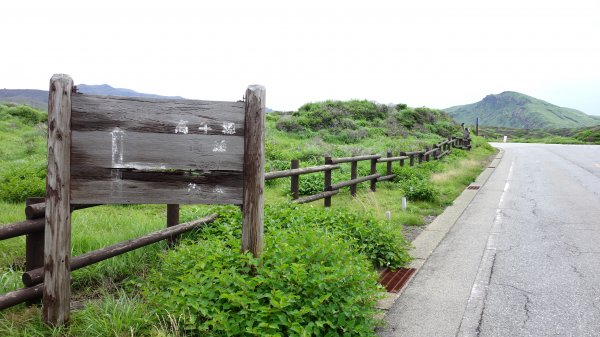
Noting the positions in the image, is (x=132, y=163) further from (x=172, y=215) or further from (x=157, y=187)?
(x=172, y=215)

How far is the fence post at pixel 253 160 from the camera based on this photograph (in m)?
3.62

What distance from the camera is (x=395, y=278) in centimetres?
520

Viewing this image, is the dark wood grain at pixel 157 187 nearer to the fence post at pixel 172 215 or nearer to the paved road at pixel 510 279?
the fence post at pixel 172 215

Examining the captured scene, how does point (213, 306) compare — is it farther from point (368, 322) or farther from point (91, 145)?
point (91, 145)

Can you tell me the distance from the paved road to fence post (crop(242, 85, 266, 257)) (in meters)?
1.49

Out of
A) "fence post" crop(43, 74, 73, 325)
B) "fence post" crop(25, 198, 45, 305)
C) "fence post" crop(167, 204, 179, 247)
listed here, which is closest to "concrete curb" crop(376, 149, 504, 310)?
"fence post" crop(167, 204, 179, 247)

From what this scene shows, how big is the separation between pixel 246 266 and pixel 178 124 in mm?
1247

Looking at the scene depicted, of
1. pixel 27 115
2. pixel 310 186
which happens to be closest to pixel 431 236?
pixel 310 186

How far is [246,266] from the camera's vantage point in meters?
3.64

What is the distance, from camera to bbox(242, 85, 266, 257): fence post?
3617 millimetres

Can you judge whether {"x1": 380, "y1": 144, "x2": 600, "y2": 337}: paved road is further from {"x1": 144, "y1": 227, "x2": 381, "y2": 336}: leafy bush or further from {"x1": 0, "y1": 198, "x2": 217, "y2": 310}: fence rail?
{"x1": 0, "y1": 198, "x2": 217, "y2": 310}: fence rail

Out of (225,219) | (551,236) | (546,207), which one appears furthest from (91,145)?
(546,207)

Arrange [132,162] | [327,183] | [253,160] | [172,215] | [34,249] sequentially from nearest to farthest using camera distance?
[132,162], [253,160], [34,249], [172,215], [327,183]

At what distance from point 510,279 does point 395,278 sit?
51.1 inches
